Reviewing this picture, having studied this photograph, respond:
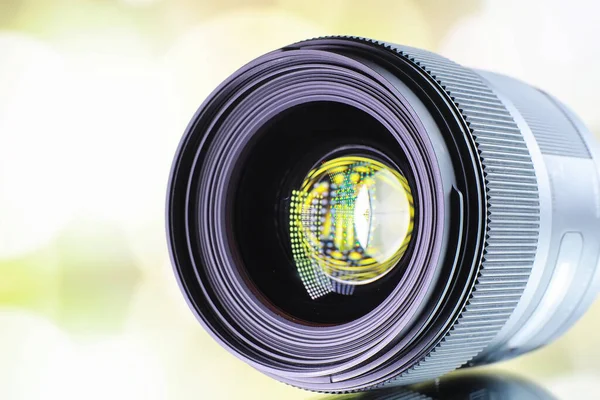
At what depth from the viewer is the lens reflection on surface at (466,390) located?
0.94 m

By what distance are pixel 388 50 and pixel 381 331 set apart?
279 millimetres

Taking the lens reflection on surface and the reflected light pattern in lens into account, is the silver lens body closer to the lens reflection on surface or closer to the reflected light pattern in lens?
the lens reflection on surface

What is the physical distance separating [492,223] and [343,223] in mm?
281

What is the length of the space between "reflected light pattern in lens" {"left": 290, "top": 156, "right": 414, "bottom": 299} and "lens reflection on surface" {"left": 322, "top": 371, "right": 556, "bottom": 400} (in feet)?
0.46

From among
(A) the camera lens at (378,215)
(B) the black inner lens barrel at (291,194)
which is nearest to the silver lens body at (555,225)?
(A) the camera lens at (378,215)

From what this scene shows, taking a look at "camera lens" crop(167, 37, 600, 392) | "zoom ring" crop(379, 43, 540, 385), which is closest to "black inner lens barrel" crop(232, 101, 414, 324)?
"camera lens" crop(167, 37, 600, 392)

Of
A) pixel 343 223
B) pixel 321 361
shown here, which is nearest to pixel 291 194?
pixel 343 223

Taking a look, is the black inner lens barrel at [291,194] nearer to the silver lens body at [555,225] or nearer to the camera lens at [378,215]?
the camera lens at [378,215]

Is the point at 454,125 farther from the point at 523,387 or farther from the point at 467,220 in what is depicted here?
the point at 523,387

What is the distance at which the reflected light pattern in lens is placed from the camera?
41.2 inches

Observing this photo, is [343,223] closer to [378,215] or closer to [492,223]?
[378,215]

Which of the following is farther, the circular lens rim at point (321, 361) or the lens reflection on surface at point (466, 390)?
the lens reflection on surface at point (466, 390)

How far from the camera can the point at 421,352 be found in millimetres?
835

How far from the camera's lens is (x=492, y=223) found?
32.3 inches
